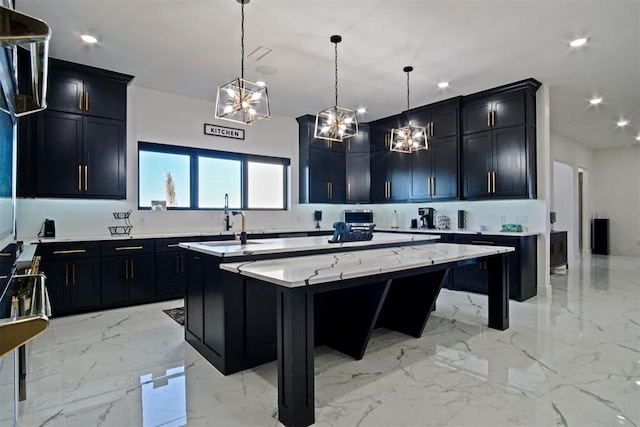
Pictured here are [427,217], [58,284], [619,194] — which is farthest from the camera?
[619,194]

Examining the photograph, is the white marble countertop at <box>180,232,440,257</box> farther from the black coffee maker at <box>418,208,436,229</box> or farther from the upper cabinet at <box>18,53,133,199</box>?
the black coffee maker at <box>418,208,436,229</box>

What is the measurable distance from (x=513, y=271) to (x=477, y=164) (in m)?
1.68

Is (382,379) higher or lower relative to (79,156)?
lower

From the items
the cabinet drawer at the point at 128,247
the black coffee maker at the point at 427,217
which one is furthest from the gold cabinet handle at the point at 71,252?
the black coffee maker at the point at 427,217

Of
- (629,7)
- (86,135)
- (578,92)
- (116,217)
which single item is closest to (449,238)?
(578,92)

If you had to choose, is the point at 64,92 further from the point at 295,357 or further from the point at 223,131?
the point at 295,357

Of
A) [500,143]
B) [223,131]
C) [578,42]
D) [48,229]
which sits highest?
[578,42]

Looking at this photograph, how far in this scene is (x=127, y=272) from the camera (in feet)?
14.4

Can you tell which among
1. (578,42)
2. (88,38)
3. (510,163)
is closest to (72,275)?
(88,38)

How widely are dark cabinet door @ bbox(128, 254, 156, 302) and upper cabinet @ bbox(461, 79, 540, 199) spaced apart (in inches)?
187

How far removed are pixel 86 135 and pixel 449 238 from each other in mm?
5217

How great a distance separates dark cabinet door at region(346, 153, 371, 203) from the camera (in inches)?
274

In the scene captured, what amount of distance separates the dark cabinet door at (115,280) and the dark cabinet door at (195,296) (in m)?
1.67

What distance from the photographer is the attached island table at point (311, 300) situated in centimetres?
199
